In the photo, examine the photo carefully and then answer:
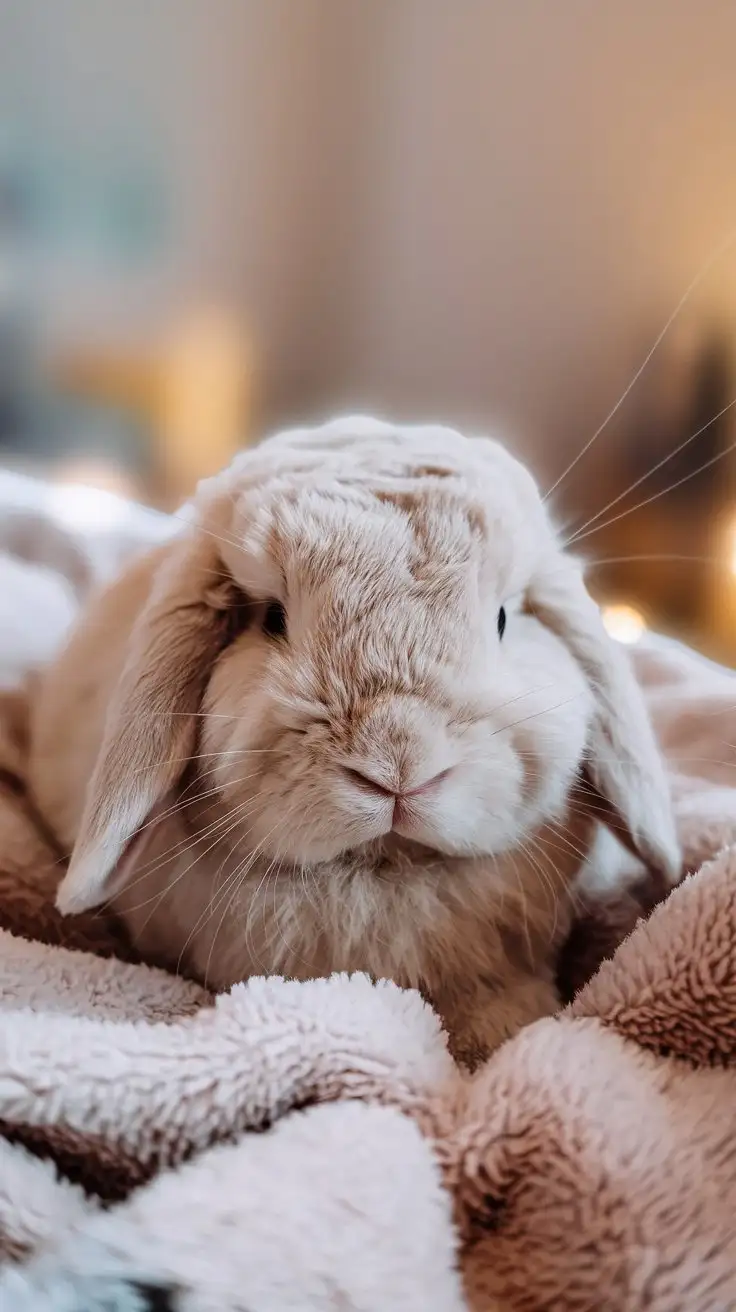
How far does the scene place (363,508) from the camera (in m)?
0.65

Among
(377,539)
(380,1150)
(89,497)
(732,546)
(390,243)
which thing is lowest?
(380,1150)

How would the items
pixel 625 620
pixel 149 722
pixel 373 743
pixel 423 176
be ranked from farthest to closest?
1. pixel 625 620
2. pixel 423 176
3. pixel 149 722
4. pixel 373 743

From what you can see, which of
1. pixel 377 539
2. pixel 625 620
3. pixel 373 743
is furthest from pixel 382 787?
pixel 625 620

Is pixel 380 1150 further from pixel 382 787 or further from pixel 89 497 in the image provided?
pixel 89 497

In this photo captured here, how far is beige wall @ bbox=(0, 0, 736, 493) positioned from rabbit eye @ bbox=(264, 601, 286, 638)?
2.23 feet

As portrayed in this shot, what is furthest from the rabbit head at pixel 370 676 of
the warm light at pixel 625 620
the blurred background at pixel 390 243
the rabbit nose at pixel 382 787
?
the warm light at pixel 625 620

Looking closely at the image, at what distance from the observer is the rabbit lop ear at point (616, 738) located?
0.70 m

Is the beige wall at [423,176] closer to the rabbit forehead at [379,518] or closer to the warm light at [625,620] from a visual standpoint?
the warm light at [625,620]

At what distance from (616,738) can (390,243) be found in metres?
0.83

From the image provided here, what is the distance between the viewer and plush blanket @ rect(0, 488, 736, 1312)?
1.34 feet

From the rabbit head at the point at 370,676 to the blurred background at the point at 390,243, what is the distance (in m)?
0.45

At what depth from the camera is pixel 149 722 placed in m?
0.67

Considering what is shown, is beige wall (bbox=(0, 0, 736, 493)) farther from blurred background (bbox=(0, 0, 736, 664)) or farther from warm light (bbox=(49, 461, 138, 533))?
warm light (bbox=(49, 461, 138, 533))

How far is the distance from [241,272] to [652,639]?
0.69 metres
